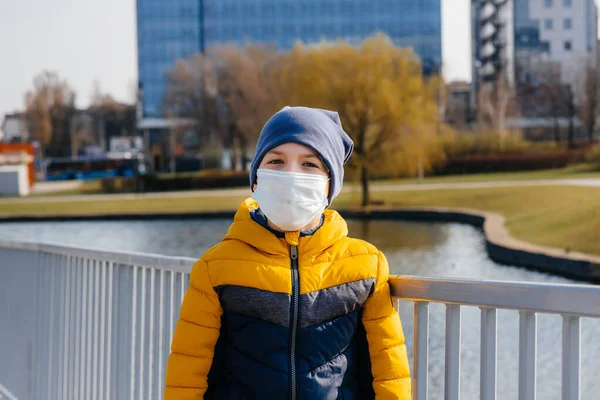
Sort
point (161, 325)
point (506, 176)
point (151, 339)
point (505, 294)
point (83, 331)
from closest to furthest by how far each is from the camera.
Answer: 1. point (505, 294)
2. point (161, 325)
3. point (151, 339)
4. point (83, 331)
5. point (506, 176)

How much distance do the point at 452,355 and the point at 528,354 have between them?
26 centimetres

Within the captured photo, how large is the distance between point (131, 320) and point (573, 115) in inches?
2450

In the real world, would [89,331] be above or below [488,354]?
below

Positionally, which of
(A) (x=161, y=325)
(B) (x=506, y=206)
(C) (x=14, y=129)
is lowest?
(B) (x=506, y=206)

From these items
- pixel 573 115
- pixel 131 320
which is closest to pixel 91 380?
pixel 131 320

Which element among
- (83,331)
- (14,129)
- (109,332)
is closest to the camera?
(109,332)

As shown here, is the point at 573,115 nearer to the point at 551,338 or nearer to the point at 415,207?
the point at 415,207

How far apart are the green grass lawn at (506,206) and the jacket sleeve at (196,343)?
69.1 feet

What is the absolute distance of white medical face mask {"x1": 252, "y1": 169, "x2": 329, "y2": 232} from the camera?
2109 millimetres

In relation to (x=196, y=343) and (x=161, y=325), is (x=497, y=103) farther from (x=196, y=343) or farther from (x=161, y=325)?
(x=196, y=343)

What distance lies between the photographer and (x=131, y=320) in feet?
11.2

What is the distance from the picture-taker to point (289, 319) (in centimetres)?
205

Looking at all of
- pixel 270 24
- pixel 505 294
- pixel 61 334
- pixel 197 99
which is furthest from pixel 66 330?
pixel 270 24

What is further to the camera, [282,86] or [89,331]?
[282,86]
